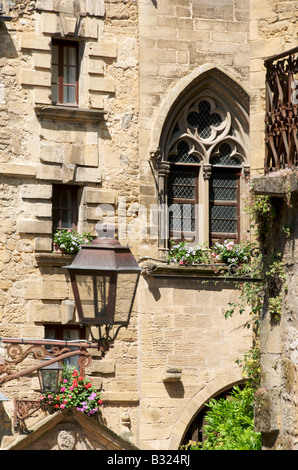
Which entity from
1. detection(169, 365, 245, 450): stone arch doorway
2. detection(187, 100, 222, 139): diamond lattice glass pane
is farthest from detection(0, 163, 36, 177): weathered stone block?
detection(169, 365, 245, 450): stone arch doorway

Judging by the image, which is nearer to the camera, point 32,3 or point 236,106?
point 32,3

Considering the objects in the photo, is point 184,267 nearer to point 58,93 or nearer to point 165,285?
point 165,285

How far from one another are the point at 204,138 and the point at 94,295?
991 cm

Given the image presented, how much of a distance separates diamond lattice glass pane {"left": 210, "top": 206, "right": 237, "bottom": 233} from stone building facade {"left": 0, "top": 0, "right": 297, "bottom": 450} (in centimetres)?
14

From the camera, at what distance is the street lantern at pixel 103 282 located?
32.0ft

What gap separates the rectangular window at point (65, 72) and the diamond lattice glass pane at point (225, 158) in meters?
2.51

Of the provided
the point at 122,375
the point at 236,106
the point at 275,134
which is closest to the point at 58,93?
the point at 236,106

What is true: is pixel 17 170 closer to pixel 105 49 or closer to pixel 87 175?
pixel 87 175

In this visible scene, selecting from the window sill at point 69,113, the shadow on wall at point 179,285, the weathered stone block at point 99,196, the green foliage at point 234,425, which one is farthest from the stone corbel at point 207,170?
the green foliage at point 234,425

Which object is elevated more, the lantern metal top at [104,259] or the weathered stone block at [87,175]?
the weathered stone block at [87,175]

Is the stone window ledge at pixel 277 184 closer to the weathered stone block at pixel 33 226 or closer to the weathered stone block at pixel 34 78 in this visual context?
the weathered stone block at pixel 33 226

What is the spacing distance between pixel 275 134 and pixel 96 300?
242 cm

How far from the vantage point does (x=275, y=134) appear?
10953 millimetres

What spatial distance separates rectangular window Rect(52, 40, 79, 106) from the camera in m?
18.6
